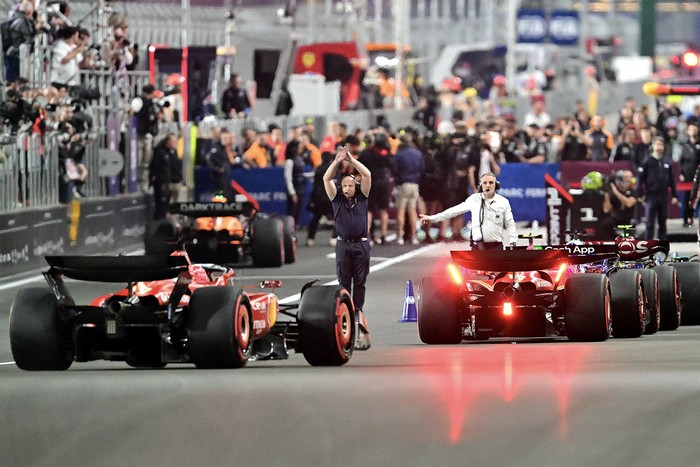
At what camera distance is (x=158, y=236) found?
2973 centimetres

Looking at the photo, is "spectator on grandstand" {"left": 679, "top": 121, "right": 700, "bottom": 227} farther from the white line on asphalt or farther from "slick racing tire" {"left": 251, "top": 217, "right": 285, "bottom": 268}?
"slick racing tire" {"left": 251, "top": 217, "right": 285, "bottom": 268}

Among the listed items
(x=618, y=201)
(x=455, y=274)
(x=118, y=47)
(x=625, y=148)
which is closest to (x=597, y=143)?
(x=625, y=148)

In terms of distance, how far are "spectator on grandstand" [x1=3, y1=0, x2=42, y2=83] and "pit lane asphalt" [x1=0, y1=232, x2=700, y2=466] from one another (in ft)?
48.2

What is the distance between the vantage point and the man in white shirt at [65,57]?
31.5m

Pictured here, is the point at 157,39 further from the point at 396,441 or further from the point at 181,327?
the point at 396,441

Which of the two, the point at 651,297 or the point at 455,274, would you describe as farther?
the point at 651,297

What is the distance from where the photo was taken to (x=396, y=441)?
38.8ft

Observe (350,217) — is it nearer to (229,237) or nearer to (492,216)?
(492,216)

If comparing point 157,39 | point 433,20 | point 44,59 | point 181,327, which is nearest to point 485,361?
point 181,327

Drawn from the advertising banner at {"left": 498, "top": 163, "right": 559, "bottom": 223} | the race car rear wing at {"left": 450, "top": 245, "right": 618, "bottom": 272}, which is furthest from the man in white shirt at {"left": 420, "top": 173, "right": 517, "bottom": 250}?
the advertising banner at {"left": 498, "top": 163, "right": 559, "bottom": 223}

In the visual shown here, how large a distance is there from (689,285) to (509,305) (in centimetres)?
354

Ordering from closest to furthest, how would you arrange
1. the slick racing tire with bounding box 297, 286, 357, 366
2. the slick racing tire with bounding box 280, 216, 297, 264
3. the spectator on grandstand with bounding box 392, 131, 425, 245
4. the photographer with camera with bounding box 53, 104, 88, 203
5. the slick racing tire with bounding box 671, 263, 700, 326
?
the slick racing tire with bounding box 297, 286, 357, 366, the slick racing tire with bounding box 671, 263, 700, 326, the slick racing tire with bounding box 280, 216, 297, 264, the photographer with camera with bounding box 53, 104, 88, 203, the spectator on grandstand with bounding box 392, 131, 425, 245

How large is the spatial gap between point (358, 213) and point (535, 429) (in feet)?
22.0

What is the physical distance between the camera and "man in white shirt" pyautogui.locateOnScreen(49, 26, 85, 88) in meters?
31.5
